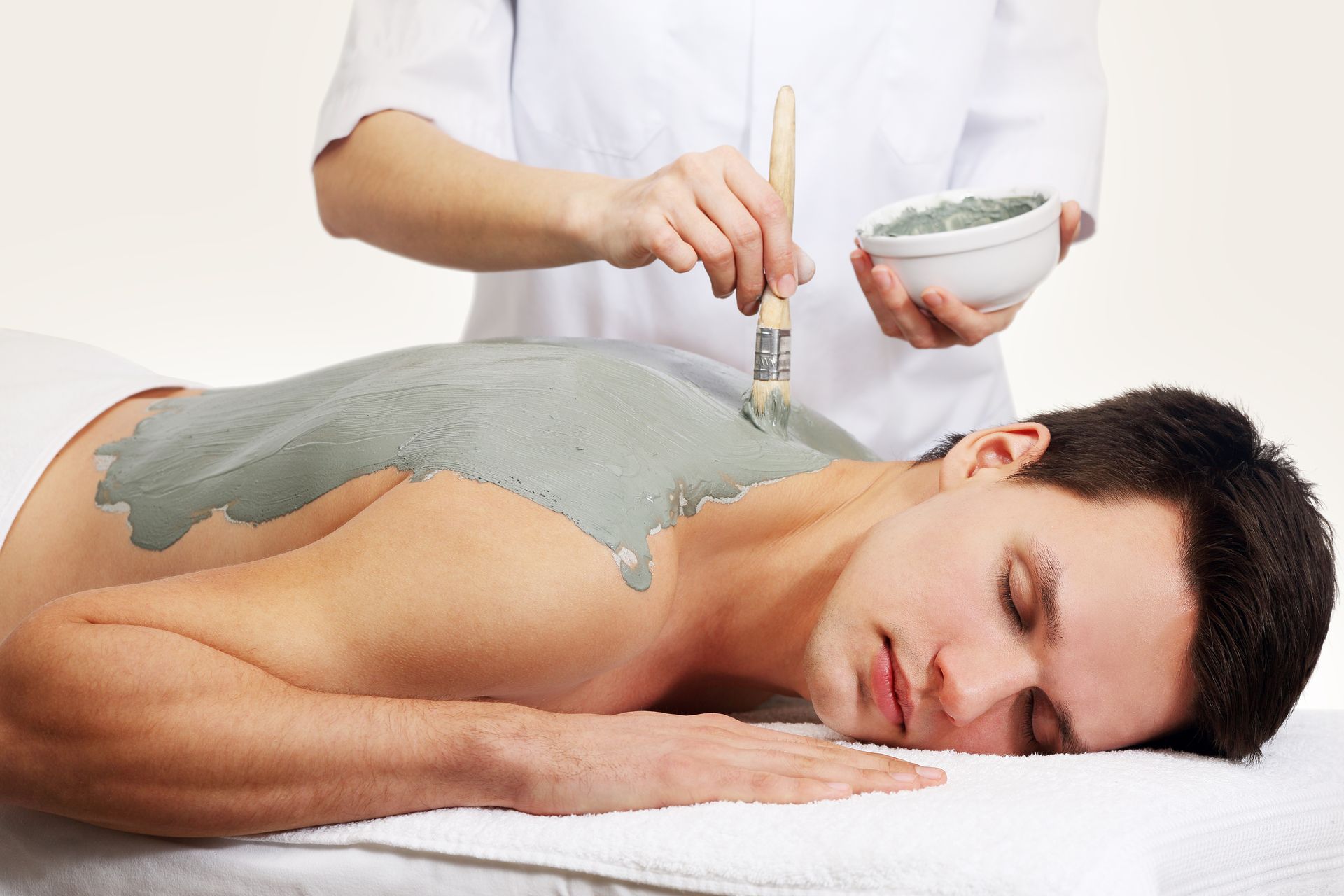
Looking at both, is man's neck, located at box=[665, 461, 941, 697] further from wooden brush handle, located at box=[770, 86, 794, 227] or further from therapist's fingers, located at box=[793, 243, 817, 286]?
wooden brush handle, located at box=[770, 86, 794, 227]

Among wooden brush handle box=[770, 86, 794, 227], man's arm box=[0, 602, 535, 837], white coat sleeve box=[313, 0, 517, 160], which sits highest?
white coat sleeve box=[313, 0, 517, 160]

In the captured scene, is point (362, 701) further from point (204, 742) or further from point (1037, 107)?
point (1037, 107)

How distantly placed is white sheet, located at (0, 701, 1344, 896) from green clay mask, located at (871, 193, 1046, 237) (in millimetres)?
669

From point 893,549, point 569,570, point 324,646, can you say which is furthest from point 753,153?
point 324,646

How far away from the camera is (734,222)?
1251mm

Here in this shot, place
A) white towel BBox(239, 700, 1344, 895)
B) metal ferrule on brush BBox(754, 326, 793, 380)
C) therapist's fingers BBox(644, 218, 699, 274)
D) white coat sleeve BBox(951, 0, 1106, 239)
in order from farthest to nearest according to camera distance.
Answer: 1. white coat sleeve BBox(951, 0, 1106, 239)
2. metal ferrule on brush BBox(754, 326, 793, 380)
3. therapist's fingers BBox(644, 218, 699, 274)
4. white towel BBox(239, 700, 1344, 895)

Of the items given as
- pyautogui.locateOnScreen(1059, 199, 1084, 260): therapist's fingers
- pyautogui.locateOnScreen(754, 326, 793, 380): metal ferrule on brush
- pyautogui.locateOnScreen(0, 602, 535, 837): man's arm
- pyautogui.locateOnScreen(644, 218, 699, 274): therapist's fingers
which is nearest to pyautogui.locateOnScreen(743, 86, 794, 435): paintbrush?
pyautogui.locateOnScreen(754, 326, 793, 380): metal ferrule on brush

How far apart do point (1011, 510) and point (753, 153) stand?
2.14ft

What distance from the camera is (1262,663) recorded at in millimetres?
1193

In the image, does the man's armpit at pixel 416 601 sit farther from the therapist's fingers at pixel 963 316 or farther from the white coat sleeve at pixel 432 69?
the white coat sleeve at pixel 432 69

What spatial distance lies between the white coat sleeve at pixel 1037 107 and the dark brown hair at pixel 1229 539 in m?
0.55


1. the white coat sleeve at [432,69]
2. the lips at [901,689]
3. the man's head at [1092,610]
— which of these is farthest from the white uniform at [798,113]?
the lips at [901,689]

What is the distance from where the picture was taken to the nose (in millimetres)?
1178

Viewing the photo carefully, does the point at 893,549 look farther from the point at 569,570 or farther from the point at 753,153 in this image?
the point at 753,153
